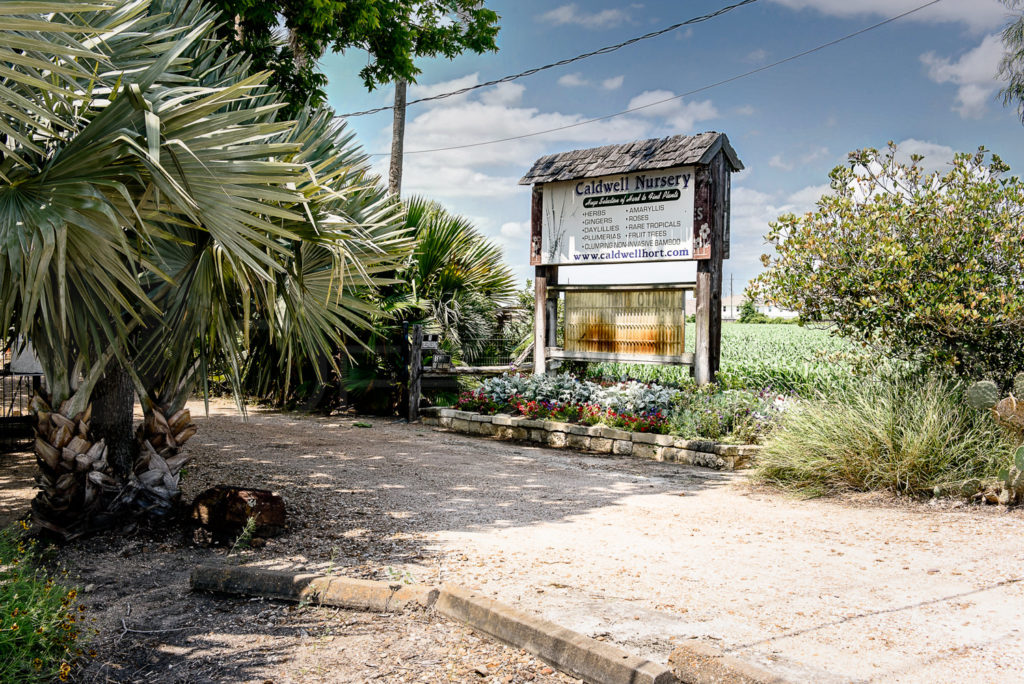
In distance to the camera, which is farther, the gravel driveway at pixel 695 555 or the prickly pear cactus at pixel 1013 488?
the prickly pear cactus at pixel 1013 488

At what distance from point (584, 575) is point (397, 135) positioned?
1383 cm

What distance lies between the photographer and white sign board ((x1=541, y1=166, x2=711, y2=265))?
1063cm

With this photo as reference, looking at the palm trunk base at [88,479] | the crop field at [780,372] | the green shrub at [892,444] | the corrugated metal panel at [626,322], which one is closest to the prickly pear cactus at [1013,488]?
the green shrub at [892,444]

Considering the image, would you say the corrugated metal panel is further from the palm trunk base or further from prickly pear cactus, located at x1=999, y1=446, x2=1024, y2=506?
the palm trunk base

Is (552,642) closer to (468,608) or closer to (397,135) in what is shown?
(468,608)

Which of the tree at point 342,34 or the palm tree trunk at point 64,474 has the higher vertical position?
the tree at point 342,34

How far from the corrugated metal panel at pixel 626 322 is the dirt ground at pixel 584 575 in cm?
313

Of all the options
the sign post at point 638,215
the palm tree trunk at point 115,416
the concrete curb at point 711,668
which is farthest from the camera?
the sign post at point 638,215

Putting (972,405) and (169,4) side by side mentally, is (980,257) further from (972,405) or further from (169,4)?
(169,4)

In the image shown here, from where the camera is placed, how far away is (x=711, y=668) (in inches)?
117

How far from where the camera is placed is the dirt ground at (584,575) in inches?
133

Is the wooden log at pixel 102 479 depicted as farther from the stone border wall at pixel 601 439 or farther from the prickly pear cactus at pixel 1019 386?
the prickly pear cactus at pixel 1019 386

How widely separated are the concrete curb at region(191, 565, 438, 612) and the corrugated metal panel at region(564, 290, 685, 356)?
7330 millimetres

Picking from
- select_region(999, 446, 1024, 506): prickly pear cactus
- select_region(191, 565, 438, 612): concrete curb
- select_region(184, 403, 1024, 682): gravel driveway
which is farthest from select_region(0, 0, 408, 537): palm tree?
select_region(999, 446, 1024, 506): prickly pear cactus
